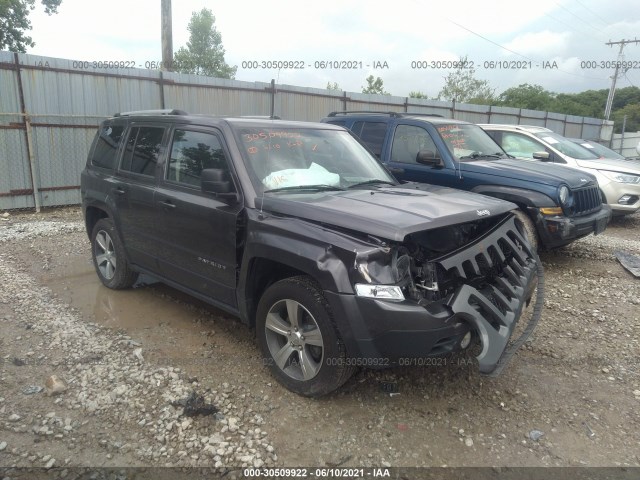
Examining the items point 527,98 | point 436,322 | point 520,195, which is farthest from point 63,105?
point 527,98

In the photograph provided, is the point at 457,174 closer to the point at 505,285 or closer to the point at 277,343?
the point at 505,285

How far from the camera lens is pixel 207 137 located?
3857 millimetres

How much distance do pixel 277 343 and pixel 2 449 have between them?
168 centimetres

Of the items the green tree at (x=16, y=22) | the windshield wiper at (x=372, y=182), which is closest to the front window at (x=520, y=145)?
the windshield wiper at (x=372, y=182)

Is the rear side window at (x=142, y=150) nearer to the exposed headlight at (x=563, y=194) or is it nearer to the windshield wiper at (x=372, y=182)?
the windshield wiper at (x=372, y=182)

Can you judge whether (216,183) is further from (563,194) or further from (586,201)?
(586,201)

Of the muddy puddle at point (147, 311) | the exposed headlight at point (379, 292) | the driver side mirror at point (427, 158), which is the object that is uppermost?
the driver side mirror at point (427, 158)

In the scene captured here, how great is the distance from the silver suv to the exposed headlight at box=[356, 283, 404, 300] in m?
7.09

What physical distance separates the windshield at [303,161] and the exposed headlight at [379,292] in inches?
45.7

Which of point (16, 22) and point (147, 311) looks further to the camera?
point (16, 22)

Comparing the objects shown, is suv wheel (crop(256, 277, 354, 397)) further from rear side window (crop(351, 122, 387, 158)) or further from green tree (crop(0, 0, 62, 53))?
green tree (crop(0, 0, 62, 53))

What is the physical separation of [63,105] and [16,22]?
20657 mm

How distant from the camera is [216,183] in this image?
337 centimetres

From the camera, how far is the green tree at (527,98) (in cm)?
4697
